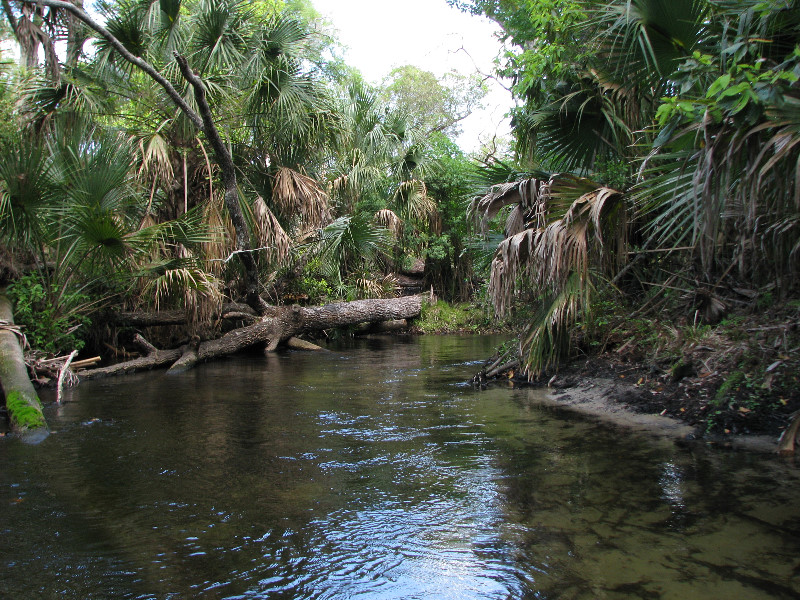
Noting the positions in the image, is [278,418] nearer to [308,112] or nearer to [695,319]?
[695,319]

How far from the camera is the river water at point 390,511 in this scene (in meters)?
2.19

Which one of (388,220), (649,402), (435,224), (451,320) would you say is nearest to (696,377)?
(649,402)


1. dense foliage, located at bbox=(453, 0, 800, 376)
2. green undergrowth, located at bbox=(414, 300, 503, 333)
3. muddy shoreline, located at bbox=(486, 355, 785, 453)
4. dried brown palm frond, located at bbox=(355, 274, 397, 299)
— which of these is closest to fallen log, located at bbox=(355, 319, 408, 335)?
green undergrowth, located at bbox=(414, 300, 503, 333)

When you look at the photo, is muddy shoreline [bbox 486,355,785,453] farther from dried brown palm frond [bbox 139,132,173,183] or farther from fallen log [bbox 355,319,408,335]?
fallen log [bbox 355,319,408,335]

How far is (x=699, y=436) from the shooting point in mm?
3945

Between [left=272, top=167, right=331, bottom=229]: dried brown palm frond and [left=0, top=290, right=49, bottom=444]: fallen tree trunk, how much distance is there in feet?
16.3

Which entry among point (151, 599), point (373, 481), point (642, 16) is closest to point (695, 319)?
point (642, 16)

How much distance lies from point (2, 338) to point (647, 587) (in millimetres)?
6338

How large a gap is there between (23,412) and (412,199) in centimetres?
1279

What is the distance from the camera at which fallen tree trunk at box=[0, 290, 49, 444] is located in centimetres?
464

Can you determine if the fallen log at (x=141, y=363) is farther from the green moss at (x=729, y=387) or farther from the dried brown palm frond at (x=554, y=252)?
the green moss at (x=729, y=387)

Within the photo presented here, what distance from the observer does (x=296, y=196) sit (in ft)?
33.9

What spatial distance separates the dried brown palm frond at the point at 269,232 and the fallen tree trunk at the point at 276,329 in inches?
57.7

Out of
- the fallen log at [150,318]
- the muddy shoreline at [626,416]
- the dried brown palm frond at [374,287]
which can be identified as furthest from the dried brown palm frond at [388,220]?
the muddy shoreline at [626,416]
